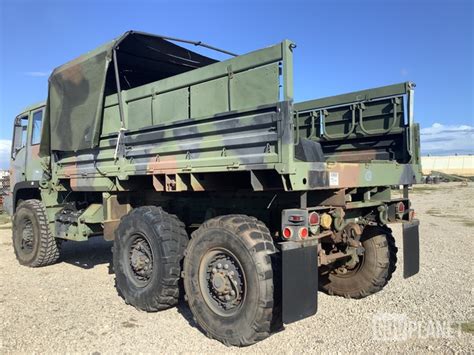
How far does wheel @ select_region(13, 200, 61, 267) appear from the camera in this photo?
7.52 m

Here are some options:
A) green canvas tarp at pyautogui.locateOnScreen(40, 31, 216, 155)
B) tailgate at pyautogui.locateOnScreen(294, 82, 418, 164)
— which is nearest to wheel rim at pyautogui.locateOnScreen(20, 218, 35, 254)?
green canvas tarp at pyautogui.locateOnScreen(40, 31, 216, 155)

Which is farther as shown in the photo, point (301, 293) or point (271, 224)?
point (271, 224)

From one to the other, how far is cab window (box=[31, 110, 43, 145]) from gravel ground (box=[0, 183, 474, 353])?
231 cm

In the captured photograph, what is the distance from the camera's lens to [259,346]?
4.15 metres

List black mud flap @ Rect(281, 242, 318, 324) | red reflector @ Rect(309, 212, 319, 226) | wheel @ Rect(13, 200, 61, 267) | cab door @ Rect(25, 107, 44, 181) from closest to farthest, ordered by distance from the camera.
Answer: black mud flap @ Rect(281, 242, 318, 324), red reflector @ Rect(309, 212, 319, 226), wheel @ Rect(13, 200, 61, 267), cab door @ Rect(25, 107, 44, 181)

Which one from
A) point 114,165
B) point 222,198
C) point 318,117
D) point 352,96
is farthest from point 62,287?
point 352,96

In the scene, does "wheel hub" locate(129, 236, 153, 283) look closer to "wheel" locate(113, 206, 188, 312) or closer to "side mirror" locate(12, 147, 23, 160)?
"wheel" locate(113, 206, 188, 312)

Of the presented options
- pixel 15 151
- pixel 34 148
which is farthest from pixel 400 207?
pixel 15 151

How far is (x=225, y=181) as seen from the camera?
191 inches

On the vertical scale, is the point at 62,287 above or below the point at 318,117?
below

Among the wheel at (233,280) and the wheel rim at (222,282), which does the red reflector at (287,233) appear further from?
the wheel rim at (222,282)

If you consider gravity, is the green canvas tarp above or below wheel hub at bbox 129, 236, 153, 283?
above

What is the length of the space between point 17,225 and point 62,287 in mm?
2383

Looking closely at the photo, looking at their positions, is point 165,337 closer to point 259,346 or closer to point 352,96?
point 259,346
